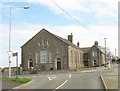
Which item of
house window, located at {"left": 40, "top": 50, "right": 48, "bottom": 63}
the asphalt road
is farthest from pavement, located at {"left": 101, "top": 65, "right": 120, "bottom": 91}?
house window, located at {"left": 40, "top": 50, "right": 48, "bottom": 63}

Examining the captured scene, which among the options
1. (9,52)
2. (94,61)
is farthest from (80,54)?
(9,52)

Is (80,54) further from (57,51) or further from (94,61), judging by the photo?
(57,51)

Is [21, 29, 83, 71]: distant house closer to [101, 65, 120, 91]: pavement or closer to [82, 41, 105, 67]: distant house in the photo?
[82, 41, 105, 67]: distant house

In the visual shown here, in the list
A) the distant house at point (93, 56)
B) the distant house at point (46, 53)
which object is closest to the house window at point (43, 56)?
the distant house at point (46, 53)

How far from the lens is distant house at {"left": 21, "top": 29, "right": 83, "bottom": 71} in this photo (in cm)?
→ 8125

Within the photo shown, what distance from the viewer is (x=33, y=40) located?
278 ft

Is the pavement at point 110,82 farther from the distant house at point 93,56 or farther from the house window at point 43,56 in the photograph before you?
the distant house at point 93,56

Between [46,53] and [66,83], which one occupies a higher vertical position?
[46,53]

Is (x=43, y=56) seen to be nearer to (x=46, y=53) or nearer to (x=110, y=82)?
(x=46, y=53)

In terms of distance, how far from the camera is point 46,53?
83.9m

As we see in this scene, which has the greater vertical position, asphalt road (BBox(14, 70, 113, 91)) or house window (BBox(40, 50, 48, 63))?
house window (BBox(40, 50, 48, 63))

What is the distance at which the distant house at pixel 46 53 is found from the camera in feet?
267

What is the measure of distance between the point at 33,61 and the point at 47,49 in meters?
4.71

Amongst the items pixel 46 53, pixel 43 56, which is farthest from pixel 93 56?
pixel 43 56
